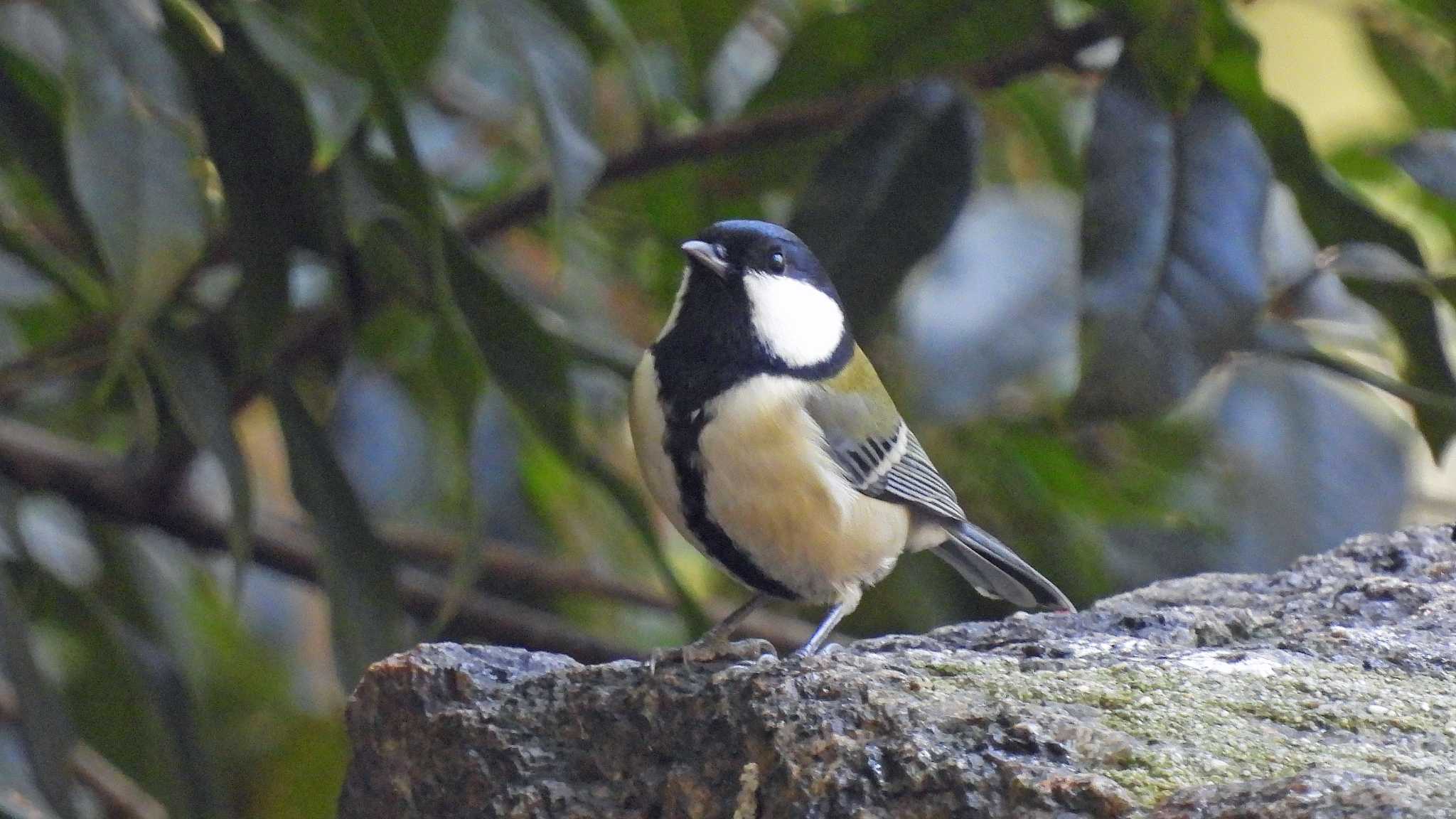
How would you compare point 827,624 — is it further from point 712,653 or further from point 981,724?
point 981,724

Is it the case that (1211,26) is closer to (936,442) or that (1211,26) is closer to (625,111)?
(936,442)

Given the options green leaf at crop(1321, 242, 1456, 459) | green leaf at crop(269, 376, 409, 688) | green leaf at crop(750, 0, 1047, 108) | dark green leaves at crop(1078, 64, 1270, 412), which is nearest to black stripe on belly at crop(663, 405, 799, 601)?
dark green leaves at crop(1078, 64, 1270, 412)

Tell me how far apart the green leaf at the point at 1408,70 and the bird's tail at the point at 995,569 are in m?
1.13

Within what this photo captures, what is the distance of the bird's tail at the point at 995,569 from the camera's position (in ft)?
5.68

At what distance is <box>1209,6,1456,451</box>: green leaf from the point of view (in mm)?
1834

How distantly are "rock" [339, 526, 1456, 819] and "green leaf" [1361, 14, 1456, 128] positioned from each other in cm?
131

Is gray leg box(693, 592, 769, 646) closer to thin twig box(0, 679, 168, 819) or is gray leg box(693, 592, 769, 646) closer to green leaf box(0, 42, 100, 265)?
green leaf box(0, 42, 100, 265)

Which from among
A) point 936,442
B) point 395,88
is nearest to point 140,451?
point 395,88

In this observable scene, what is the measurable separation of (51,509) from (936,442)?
1748mm

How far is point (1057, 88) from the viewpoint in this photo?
276 centimetres

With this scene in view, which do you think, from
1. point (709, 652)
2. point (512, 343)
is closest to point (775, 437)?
point (709, 652)

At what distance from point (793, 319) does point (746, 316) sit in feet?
0.25

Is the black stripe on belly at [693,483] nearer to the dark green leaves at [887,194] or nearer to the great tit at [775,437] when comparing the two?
the great tit at [775,437]

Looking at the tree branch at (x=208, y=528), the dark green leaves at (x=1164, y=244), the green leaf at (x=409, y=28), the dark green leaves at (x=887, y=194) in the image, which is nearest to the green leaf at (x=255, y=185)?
the green leaf at (x=409, y=28)
